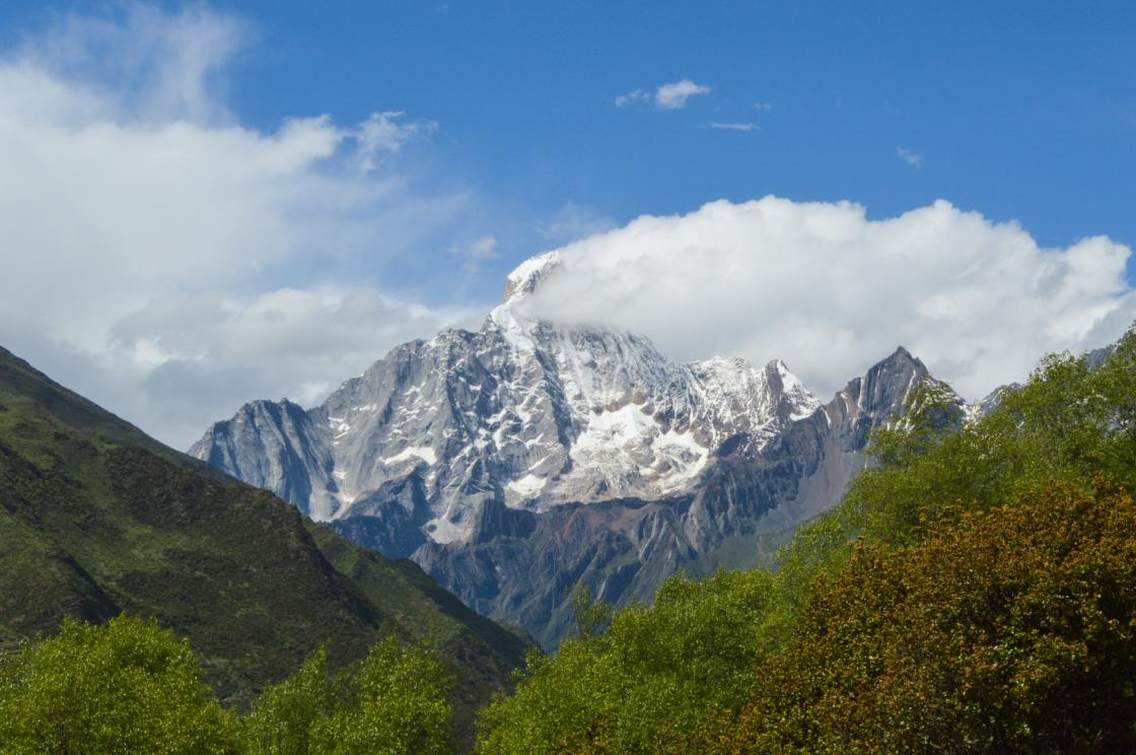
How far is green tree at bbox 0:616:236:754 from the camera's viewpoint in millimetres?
68125

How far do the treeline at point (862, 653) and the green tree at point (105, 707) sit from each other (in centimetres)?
16

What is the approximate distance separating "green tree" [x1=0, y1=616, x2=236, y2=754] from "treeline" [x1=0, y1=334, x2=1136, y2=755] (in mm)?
160

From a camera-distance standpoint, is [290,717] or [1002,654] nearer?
[1002,654]

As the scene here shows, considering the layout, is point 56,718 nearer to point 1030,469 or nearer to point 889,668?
point 889,668

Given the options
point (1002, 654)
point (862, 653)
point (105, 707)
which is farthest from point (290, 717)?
point (1002, 654)

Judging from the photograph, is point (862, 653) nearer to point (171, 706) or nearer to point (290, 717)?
point (171, 706)

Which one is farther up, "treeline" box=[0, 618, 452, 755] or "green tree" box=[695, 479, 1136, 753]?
"green tree" box=[695, 479, 1136, 753]

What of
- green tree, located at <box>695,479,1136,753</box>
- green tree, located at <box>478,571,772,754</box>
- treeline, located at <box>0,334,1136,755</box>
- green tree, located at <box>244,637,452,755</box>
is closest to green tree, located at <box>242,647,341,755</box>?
green tree, located at <box>244,637,452,755</box>

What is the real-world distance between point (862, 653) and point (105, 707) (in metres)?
51.1

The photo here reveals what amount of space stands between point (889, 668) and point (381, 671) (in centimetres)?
6924

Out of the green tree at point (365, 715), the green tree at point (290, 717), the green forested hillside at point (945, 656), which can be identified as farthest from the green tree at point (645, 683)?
the green tree at point (290, 717)

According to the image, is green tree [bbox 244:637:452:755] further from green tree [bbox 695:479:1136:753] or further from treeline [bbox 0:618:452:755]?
green tree [bbox 695:479:1136:753]

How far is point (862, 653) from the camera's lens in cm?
4809

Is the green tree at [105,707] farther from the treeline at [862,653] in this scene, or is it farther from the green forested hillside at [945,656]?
the green forested hillside at [945,656]
